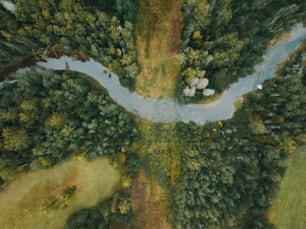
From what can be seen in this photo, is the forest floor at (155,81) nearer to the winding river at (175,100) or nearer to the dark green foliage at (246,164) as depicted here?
the winding river at (175,100)

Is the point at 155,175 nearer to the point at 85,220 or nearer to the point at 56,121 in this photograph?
the point at 85,220

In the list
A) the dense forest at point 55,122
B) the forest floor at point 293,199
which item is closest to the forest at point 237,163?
the forest floor at point 293,199

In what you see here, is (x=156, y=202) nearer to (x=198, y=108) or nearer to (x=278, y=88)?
(x=198, y=108)

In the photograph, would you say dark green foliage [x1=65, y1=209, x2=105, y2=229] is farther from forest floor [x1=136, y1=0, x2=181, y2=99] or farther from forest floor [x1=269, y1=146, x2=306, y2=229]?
forest floor [x1=269, y1=146, x2=306, y2=229]

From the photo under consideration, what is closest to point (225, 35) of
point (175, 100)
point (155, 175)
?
point (175, 100)

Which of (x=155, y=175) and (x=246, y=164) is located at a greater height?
(x=246, y=164)

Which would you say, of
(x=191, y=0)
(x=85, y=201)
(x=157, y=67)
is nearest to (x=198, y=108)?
(x=157, y=67)
